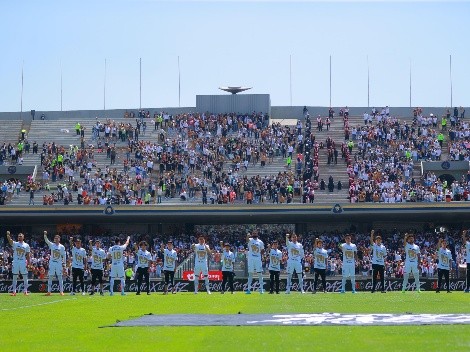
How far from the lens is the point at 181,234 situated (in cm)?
6700

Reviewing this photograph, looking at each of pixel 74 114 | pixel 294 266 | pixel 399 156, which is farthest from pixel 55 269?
pixel 74 114

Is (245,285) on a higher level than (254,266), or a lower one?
lower

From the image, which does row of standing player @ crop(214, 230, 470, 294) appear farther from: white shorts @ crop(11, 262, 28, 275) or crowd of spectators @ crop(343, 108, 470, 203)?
crowd of spectators @ crop(343, 108, 470, 203)

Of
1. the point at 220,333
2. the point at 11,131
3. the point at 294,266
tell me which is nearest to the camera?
the point at 220,333

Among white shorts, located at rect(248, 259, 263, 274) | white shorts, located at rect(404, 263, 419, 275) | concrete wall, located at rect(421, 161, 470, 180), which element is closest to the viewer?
white shorts, located at rect(404, 263, 419, 275)

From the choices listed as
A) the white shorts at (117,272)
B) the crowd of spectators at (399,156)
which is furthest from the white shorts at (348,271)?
the crowd of spectators at (399,156)

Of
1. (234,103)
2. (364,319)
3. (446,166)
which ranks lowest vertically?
(364,319)

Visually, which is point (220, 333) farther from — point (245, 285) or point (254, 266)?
point (245, 285)

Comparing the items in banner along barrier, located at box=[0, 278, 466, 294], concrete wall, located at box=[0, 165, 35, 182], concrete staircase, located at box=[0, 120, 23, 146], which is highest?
concrete staircase, located at box=[0, 120, 23, 146]

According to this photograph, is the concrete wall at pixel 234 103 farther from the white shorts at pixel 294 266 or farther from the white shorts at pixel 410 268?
the white shorts at pixel 410 268

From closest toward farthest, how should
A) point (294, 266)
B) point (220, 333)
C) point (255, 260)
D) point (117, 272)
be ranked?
point (220, 333) < point (294, 266) < point (117, 272) < point (255, 260)

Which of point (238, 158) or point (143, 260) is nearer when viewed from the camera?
point (143, 260)

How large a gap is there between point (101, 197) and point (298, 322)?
153ft

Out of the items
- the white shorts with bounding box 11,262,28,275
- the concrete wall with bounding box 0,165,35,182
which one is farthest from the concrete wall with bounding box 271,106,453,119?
the white shorts with bounding box 11,262,28,275
